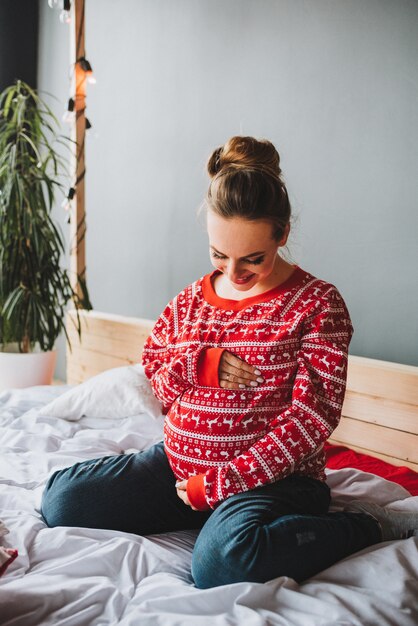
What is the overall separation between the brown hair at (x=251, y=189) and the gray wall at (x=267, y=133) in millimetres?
877

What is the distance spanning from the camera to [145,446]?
1.83 meters

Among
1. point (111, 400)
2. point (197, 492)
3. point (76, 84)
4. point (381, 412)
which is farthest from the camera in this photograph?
point (76, 84)

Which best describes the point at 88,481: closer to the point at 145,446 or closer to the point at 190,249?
the point at 145,446

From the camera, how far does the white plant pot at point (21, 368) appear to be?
2.82 metres

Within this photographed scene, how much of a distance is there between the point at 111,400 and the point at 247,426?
0.98m

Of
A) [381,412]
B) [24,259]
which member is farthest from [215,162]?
[24,259]

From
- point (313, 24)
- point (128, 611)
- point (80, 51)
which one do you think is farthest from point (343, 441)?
point (80, 51)

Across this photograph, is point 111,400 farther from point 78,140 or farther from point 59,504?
point 78,140

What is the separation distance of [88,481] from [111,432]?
644 mm

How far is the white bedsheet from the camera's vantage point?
0.93 meters

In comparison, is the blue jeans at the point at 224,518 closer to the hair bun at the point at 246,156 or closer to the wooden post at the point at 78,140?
the hair bun at the point at 246,156

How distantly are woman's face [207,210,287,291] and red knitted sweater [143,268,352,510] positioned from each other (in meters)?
0.08

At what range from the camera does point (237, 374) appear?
3.82ft

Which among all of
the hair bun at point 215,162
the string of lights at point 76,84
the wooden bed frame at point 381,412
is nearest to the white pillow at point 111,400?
the wooden bed frame at point 381,412
